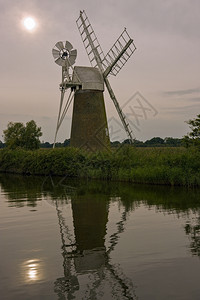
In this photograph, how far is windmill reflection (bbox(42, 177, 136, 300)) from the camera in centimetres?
470

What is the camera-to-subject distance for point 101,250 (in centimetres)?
642

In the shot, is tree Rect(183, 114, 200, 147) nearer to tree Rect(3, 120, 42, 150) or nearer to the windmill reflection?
the windmill reflection

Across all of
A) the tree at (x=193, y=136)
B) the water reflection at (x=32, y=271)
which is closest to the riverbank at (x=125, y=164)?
the tree at (x=193, y=136)

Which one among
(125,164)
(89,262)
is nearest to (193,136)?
(125,164)

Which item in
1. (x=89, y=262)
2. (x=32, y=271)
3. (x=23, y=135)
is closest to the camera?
(x=32, y=271)

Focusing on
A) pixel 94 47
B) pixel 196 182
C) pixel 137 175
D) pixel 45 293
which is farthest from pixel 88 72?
pixel 45 293

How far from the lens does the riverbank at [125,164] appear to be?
16141mm

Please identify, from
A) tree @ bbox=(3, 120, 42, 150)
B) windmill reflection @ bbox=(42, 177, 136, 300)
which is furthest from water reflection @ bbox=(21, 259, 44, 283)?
tree @ bbox=(3, 120, 42, 150)

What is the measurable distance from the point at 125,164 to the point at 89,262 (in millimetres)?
13856

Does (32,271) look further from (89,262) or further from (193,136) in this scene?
(193,136)

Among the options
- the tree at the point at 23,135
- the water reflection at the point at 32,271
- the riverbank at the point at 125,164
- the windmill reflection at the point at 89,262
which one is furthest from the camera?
the tree at the point at 23,135

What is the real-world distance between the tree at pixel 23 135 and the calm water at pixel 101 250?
2584cm

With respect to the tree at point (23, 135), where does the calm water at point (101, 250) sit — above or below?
below

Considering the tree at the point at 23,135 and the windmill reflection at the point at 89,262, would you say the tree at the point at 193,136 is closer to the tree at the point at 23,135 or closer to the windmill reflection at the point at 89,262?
the windmill reflection at the point at 89,262
